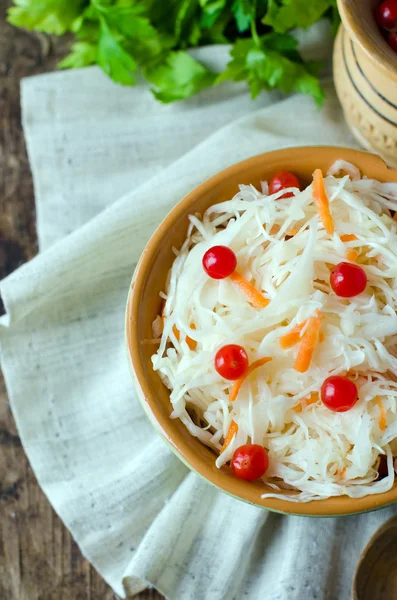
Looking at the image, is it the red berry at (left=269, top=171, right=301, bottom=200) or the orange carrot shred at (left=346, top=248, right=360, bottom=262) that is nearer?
the orange carrot shred at (left=346, top=248, right=360, bottom=262)

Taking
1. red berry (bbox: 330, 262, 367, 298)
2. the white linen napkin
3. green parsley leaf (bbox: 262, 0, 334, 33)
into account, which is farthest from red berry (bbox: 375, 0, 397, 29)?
red berry (bbox: 330, 262, 367, 298)

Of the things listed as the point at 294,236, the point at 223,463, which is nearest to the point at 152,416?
the point at 223,463

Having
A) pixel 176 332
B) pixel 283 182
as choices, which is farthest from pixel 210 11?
pixel 176 332

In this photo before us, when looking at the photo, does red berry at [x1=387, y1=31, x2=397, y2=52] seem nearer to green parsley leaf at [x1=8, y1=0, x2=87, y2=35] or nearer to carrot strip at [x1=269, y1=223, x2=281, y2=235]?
carrot strip at [x1=269, y1=223, x2=281, y2=235]

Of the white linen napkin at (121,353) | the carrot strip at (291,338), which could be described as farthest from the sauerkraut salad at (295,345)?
the white linen napkin at (121,353)

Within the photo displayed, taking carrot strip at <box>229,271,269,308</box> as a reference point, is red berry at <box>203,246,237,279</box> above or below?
above

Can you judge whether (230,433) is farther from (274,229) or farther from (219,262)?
(274,229)

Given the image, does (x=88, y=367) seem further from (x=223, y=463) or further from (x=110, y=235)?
(x=223, y=463)
